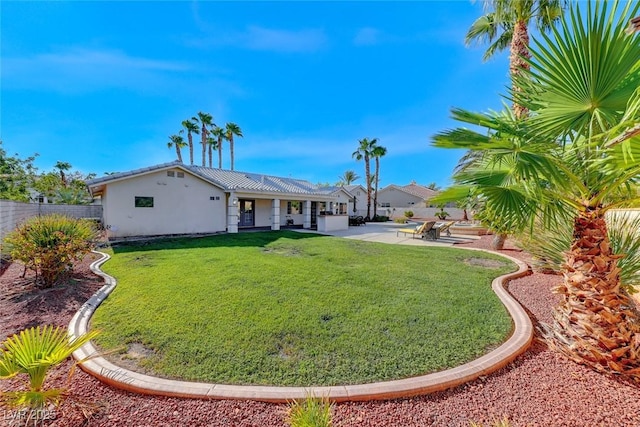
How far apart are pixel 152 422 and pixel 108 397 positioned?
0.82 meters

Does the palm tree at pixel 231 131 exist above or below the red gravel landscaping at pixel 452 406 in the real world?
above

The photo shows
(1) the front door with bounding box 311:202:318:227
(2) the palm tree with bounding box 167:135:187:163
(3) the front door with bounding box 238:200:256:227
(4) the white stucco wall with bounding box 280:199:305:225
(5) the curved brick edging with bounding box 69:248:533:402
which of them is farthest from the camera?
(2) the palm tree with bounding box 167:135:187:163

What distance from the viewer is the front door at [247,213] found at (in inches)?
864

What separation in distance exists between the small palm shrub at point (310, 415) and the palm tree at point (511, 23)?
34.7 feet

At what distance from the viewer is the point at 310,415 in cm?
246

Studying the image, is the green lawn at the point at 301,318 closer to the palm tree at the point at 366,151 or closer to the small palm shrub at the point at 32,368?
the small palm shrub at the point at 32,368

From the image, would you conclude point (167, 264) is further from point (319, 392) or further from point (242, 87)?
point (242, 87)

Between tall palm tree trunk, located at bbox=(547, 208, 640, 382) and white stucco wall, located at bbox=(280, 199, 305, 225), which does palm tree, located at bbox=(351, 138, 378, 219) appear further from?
tall palm tree trunk, located at bbox=(547, 208, 640, 382)

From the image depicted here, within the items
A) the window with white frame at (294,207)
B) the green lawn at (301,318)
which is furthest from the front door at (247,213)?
the green lawn at (301,318)

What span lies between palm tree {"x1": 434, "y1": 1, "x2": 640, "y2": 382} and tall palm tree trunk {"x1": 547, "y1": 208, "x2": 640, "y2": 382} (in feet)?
0.03

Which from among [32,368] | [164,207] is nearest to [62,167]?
[164,207]

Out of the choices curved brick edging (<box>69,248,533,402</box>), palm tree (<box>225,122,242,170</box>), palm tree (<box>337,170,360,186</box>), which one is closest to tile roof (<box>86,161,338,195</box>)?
curved brick edging (<box>69,248,533,402</box>)

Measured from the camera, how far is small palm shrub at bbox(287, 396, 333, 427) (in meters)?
2.41

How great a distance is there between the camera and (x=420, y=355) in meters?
3.76
